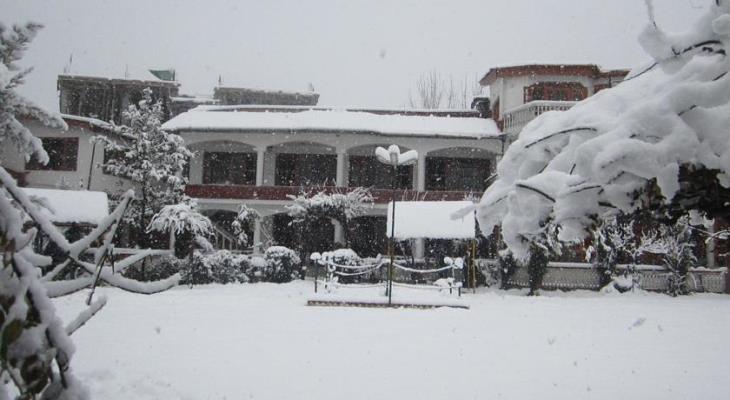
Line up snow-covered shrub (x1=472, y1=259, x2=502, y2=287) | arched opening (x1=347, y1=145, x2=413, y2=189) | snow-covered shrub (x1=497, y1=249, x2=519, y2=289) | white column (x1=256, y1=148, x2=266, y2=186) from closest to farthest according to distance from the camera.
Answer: snow-covered shrub (x1=497, y1=249, x2=519, y2=289)
snow-covered shrub (x1=472, y1=259, x2=502, y2=287)
white column (x1=256, y1=148, x2=266, y2=186)
arched opening (x1=347, y1=145, x2=413, y2=189)

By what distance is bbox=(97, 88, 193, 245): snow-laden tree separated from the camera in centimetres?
2166

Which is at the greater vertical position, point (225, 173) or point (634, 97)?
point (225, 173)

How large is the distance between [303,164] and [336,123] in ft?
12.9

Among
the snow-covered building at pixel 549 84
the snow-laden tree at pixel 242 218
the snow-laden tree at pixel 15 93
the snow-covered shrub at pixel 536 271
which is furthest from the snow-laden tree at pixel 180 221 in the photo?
the snow-laden tree at pixel 15 93

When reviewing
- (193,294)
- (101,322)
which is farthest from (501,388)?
(193,294)

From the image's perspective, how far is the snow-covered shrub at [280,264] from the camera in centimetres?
1984

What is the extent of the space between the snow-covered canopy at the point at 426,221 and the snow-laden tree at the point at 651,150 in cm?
1457

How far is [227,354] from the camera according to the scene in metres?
7.27

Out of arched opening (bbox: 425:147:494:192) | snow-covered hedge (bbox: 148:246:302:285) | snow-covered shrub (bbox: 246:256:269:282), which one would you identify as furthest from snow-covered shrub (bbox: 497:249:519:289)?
snow-covered shrub (bbox: 246:256:269:282)

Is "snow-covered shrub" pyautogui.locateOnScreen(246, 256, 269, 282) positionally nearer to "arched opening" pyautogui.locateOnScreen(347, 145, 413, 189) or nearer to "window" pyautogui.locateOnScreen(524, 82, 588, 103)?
"arched opening" pyautogui.locateOnScreen(347, 145, 413, 189)

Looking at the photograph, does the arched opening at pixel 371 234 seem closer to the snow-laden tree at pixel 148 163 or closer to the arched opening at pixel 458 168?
the arched opening at pixel 458 168

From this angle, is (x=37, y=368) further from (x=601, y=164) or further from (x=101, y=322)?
(x=101, y=322)

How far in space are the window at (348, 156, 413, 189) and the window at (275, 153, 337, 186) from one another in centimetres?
102

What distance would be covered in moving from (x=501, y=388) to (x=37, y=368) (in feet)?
18.0
